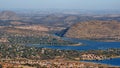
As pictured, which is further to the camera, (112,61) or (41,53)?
(41,53)

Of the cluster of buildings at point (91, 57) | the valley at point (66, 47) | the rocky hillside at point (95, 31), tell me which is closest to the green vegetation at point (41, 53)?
the valley at point (66, 47)

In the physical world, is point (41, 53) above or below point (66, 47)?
above

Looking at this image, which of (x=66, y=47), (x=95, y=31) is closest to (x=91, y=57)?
(x=66, y=47)

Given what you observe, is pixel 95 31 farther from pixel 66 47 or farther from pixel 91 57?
pixel 91 57

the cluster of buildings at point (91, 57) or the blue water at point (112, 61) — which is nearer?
the blue water at point (112, 61)

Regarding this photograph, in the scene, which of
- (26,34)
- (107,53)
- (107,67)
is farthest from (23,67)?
(26,34)

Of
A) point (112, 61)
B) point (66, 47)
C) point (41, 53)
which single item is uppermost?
point (112, 61)

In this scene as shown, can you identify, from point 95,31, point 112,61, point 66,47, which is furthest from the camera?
point 95,31

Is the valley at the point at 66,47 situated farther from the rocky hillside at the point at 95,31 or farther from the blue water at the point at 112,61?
the blue water at the point at 112,61

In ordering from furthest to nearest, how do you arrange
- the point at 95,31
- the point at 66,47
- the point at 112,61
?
the point at 95,31, the point at 66,47, the point at 112,61

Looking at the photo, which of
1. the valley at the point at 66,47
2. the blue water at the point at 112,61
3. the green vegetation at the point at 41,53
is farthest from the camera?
the green vegetation at the point at 41,53
